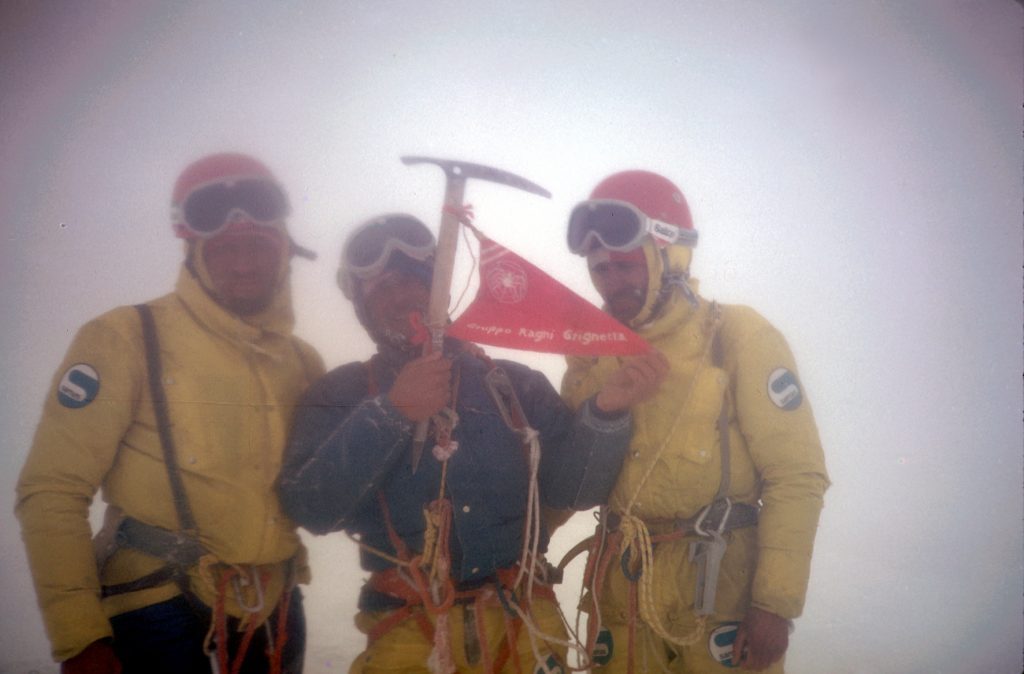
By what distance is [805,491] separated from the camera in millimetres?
1977

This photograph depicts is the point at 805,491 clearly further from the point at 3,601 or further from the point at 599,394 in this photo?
the point at 3,601

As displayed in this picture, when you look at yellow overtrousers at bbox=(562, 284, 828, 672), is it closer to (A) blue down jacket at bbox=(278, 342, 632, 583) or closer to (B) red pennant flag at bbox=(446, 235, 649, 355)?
(A) blue down jacket at bbox=(278, 342, 632, 583)

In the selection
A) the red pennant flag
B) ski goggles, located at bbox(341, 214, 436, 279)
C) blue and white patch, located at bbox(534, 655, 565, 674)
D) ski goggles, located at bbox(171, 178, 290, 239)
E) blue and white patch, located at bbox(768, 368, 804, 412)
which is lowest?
blue and white patch, located at bbox(534, 655, 565, 674)

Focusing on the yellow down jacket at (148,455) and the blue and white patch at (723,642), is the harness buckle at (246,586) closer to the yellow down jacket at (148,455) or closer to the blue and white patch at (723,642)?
the yellow down jacket at (148,455)

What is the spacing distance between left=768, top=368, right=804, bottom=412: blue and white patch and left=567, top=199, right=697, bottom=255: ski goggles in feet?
2.19

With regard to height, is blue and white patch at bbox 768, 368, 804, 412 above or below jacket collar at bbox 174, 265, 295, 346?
below

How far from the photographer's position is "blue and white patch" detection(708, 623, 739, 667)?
2.10 m

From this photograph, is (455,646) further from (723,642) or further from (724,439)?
(724,439)

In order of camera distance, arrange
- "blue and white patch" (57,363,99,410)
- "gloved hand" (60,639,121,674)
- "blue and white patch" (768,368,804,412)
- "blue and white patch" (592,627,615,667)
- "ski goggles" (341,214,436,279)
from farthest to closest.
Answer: "blue and white patch" (592,627,615,667) → "ski goggles" (341,214,436,279) → "blue and white patch" (768,368,804,412) → "blue and white patch" (57,363,99,410) → "gloved hand" (60,639,121,674)

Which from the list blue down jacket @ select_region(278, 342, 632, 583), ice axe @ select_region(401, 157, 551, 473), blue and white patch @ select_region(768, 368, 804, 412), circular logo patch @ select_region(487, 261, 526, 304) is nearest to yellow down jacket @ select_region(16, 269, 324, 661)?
blue down jacket @ select_region(278, 342, 632, 583)

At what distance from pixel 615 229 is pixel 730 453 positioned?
1.01 meters

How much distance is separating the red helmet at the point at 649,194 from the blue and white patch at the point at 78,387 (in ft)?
6.67

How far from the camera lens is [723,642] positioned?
6.92ft

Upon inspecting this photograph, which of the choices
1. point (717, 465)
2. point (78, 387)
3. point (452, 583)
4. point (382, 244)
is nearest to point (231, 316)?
point (78, 387)
